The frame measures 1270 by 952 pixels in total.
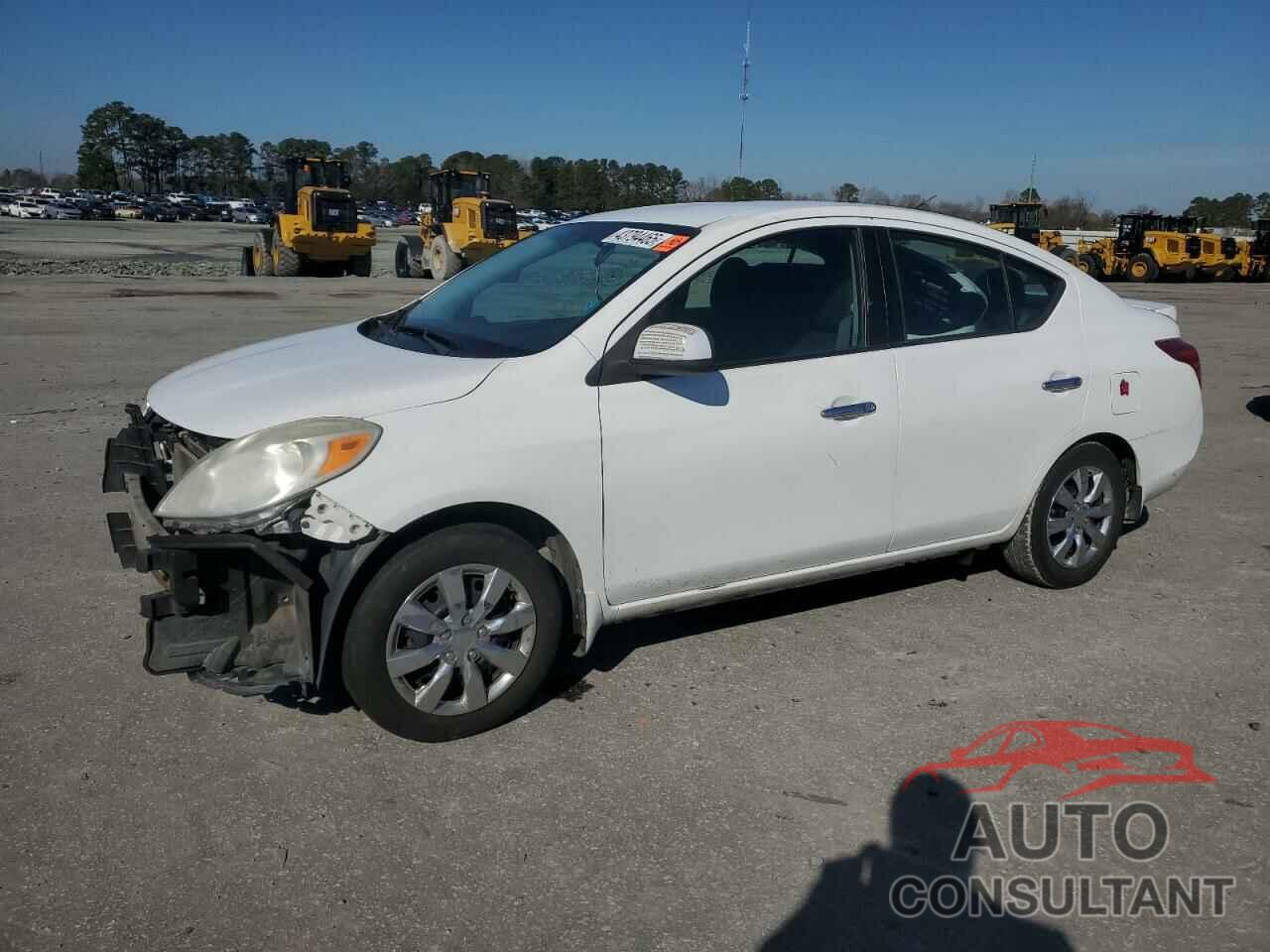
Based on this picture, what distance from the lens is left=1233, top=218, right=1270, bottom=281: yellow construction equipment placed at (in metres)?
37.4

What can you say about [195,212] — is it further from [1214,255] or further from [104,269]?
[1214,255]

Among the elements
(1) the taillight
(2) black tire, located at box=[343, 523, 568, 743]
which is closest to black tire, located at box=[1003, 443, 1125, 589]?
(1) the taillight

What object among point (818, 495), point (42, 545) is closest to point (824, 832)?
point (818, 495)

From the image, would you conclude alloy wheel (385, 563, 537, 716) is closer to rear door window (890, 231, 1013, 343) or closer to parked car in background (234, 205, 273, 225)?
rear door window (890, 231, 1013, 343)

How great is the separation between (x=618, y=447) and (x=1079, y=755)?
185cm

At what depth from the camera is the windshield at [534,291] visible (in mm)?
3938

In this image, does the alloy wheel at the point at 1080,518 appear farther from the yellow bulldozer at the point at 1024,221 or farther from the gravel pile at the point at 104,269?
the yellow bulldozer at the point at 1024,221

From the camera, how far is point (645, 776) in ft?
11.3

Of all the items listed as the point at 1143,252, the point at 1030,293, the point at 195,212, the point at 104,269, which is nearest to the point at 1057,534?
the point at 1030,293

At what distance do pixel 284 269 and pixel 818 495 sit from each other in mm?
27675

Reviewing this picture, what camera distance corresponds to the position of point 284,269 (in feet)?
96.0

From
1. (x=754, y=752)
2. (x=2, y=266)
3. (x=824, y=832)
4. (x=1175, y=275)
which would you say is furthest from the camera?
(x=1175, y=275)

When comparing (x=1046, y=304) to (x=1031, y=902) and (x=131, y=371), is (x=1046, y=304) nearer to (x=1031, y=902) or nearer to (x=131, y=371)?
(x=1031, y=902)

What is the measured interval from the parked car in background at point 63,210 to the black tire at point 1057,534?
271 ft
